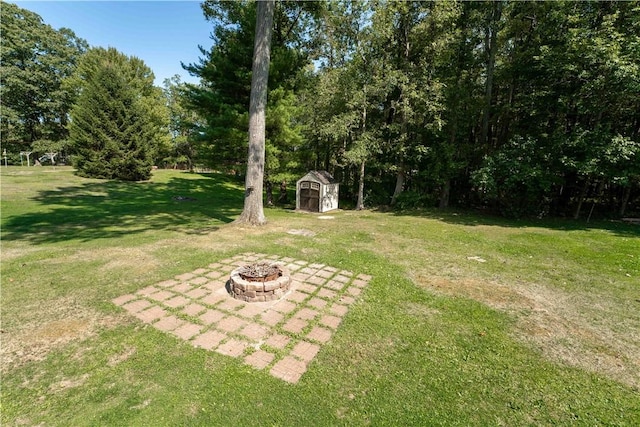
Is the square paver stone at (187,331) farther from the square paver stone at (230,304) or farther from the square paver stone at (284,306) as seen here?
the square paver stone at (284,306)

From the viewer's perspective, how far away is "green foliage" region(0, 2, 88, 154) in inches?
1090

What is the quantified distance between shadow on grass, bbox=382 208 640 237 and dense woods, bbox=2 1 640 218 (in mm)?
922

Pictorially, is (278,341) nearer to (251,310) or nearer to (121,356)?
(251,310)

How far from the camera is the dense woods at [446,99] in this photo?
420 inches

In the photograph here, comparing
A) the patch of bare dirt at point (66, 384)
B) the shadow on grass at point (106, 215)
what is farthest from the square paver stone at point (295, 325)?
the shadow on grass at point (106, 215)

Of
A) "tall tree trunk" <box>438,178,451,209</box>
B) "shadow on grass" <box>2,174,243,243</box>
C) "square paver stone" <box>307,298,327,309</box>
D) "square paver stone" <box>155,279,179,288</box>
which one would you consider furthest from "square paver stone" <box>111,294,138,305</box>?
"tall tree trunk" <box>438,178,451,209</box>

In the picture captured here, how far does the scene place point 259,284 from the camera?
4.46m

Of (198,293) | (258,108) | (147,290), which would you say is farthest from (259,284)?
(258,108)

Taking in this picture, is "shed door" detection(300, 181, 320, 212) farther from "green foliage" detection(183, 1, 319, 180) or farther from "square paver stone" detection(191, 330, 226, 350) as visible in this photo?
"square paver stone" detection(191, 330, 226, 350)

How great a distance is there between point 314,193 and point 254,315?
36.3 feet

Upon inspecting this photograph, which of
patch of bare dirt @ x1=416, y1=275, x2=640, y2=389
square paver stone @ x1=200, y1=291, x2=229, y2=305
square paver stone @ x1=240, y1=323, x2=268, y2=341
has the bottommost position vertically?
square paver stone @ x1=200, y1=291, x2=229, y2=305

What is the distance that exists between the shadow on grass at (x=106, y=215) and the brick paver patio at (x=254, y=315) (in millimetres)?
4582

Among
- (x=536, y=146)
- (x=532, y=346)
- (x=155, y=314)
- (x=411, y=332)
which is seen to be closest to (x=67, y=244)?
(x=155, y=314)

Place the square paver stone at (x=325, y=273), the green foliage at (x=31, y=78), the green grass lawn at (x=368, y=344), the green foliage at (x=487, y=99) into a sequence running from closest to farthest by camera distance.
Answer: the green grass lawn at (x=368, y=344), the square paver stone at (x=325, y=273), the green foliage at (x=487, y=99), the green foliage at (x=31, y=78)
